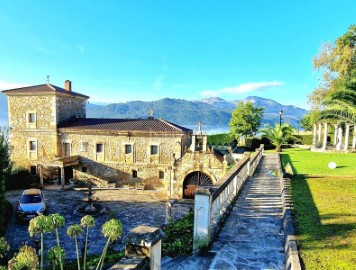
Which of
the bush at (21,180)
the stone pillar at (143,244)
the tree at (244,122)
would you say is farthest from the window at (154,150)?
the stone pillar at (143,244)

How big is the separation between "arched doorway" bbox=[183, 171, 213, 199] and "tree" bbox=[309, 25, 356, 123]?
13.1 m

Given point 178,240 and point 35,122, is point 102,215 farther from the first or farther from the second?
point 35,122

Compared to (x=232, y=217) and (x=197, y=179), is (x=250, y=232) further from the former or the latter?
(x=197, y=179)

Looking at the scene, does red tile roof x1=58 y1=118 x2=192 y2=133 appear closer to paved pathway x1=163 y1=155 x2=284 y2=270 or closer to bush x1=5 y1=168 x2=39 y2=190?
bush x1=5 y1=168 x2=39 y2=190

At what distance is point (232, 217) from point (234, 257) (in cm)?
224

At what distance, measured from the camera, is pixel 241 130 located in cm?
4138

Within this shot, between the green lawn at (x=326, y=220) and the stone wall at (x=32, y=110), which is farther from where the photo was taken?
the stone wall at (x=32, y=110)

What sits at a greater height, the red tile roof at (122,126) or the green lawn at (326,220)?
the red tile roof at (122,126)

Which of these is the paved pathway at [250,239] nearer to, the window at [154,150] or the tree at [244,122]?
the window at [154,150]

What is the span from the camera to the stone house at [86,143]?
88.2ft

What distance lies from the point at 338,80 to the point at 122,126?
1032 inches

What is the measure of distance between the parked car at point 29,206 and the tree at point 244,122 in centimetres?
3047

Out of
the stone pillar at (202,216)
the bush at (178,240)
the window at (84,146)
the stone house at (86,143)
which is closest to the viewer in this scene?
the stone pillar at (202,216)

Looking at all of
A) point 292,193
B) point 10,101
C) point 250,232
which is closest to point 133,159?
point 10,101
